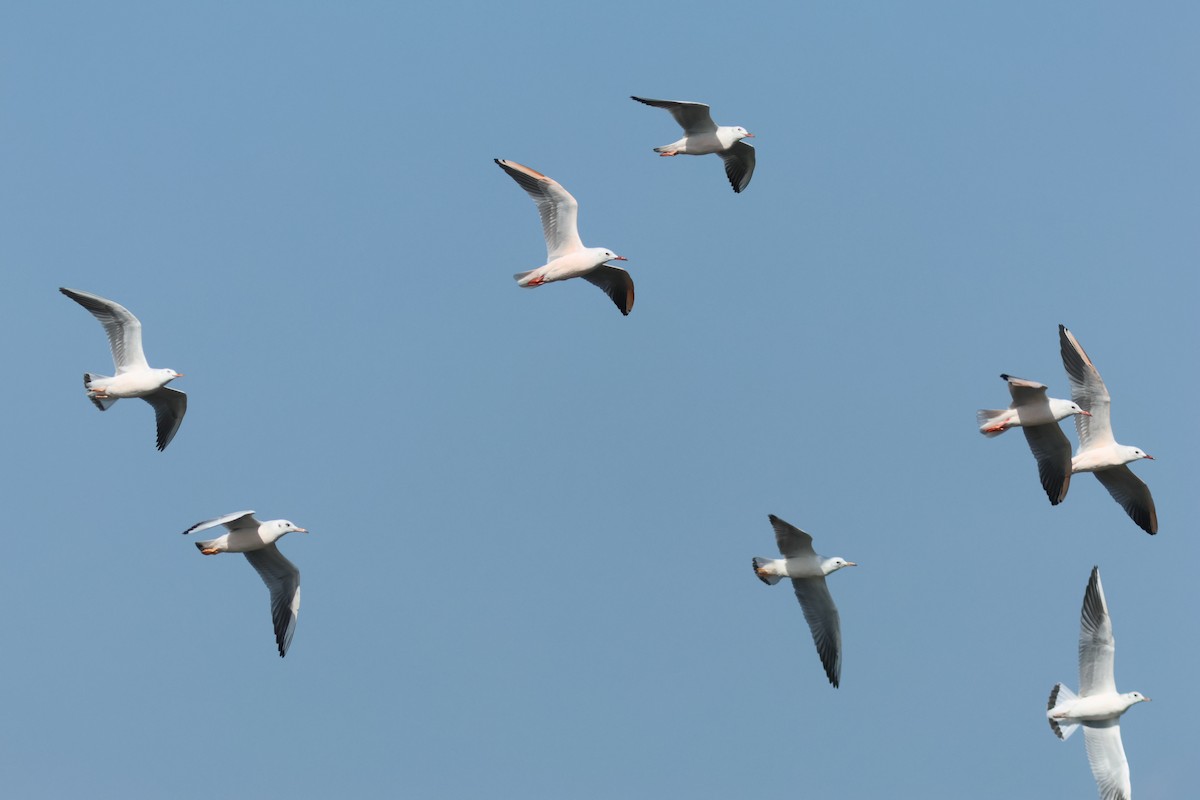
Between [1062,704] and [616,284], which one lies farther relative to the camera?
[616,284]

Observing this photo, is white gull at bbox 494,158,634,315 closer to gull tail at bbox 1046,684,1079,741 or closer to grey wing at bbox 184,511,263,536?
grey wing at bbox 184,511,263,536

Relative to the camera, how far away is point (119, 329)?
30.5 metres

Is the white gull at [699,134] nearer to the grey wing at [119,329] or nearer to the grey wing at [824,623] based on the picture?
the grey wing at [824,623]

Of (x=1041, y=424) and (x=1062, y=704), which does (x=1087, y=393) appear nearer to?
(x=1041, y=424)

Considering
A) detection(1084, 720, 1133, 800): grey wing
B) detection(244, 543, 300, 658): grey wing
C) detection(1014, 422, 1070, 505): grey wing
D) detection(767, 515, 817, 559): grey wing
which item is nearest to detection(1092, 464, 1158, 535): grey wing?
detection(1014, 422, 1070, 505): grey wing

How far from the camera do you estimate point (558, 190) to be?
96.0 ft

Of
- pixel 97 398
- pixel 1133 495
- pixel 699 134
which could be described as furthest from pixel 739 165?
pixel 97 398

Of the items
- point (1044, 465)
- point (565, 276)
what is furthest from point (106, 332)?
point (1044, 465)

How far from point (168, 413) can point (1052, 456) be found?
14.8m

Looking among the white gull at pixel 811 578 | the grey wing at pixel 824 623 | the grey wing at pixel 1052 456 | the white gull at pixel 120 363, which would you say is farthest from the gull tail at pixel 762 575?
the white gull at pixel 120 363

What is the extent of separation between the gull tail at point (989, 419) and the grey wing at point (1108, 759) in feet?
16.3

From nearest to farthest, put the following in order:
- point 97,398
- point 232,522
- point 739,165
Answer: point 232,522 → point 97,398 → point 739,165

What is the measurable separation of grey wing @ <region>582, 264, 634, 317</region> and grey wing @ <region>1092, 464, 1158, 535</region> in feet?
27.7

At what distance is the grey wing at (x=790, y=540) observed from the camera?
2845 centimetres
